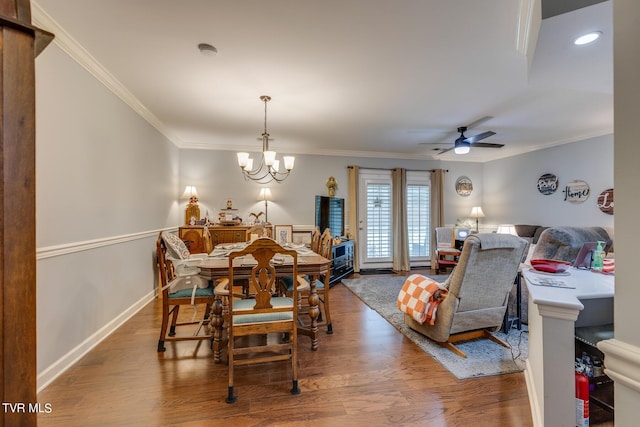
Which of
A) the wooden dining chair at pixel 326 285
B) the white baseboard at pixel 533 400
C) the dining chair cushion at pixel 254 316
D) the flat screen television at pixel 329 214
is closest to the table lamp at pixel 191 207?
the flat screen television at pixel 329 214

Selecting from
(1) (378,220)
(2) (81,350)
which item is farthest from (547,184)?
(2) (81,350)

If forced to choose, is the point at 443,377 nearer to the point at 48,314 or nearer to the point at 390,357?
the point at 390,357

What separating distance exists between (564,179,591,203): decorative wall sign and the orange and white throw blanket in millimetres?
3991

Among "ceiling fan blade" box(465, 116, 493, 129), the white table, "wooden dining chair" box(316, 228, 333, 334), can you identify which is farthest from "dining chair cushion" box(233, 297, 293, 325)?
"ceiling fan blade" box(465, 116, 493, 129)

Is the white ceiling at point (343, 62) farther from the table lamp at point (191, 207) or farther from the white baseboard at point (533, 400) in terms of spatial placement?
the white baseboard at point (533, 400)

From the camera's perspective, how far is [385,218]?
6.30m

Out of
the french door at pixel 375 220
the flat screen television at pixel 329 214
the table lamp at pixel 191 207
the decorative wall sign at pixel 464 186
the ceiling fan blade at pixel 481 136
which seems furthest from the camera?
the decorative wall sign at pixel 464 186

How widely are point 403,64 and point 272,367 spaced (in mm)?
2867

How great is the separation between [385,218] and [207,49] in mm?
4899

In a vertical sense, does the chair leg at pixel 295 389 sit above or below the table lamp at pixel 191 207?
below

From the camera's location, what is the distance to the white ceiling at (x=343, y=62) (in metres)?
1.85

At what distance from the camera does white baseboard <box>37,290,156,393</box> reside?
77.4 inches

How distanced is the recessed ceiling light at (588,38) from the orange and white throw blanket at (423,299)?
6.72ft

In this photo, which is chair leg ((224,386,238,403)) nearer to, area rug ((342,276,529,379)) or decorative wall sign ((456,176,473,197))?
area rug ((342,276,529,379))
